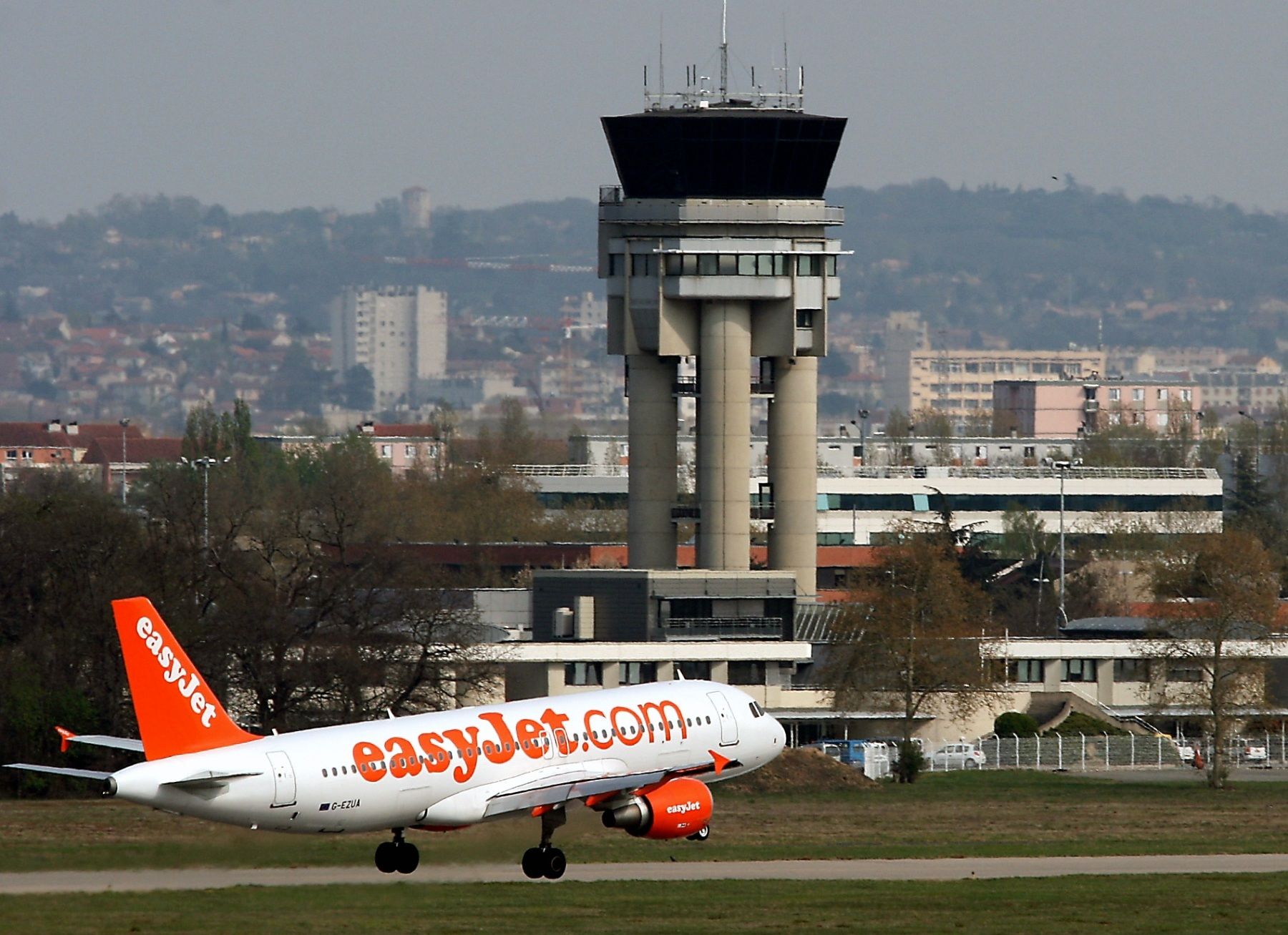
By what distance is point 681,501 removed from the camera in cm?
15425

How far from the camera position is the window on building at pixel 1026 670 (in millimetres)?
143125

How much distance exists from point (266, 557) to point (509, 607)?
1303 inches

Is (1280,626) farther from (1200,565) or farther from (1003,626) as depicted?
(1003,626)

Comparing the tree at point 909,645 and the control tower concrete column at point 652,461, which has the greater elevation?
the control tower concrete column at point 652,461

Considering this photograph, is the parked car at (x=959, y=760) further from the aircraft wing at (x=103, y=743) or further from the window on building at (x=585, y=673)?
the aircraft wing at (x=103, y=743)

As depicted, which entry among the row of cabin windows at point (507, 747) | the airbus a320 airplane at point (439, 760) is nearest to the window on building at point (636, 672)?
the airbus a320 airplane at point (439, 760)

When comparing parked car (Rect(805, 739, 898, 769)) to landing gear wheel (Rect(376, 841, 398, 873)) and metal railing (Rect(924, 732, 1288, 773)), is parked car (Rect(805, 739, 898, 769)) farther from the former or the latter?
landing gear wheel (Rect(376, 841, 398, 873))

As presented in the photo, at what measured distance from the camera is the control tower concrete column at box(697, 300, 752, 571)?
142 meters

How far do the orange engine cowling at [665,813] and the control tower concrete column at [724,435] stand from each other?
7211cm

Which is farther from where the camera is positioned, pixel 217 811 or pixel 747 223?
pixel 747 223

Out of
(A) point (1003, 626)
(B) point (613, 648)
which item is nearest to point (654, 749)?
(B) point (613, 648)

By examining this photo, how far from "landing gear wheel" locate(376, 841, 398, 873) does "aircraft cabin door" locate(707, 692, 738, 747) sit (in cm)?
980

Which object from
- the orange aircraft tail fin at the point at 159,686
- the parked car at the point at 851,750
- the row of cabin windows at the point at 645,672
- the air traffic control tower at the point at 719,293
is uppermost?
the air traffic control tower at the point at 719,293

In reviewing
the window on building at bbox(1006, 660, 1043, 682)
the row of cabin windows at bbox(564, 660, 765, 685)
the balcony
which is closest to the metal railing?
the window on building at bbox(1006, 660, 1043, 682)
